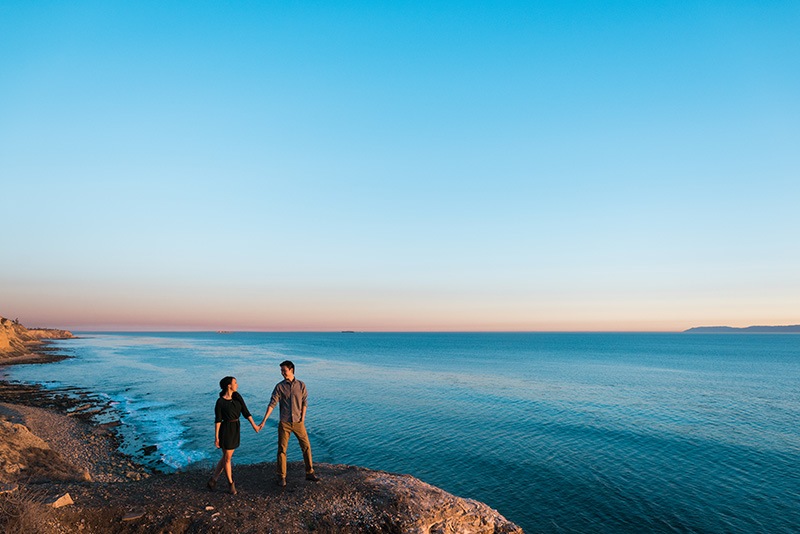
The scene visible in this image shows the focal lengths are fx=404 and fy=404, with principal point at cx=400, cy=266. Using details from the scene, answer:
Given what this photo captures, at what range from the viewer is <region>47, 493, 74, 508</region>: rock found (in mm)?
9898

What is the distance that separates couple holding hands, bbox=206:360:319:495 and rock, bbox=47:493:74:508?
3213 millimetres

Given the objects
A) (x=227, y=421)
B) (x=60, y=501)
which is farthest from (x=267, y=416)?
(x=60, y=501)

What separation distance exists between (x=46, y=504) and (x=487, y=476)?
1677 centimetres

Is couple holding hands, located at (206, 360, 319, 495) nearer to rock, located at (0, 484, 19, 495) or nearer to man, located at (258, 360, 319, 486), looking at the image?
man, located at (258, 360, 319, 486)

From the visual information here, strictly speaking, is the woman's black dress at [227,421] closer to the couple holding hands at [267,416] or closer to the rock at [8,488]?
the couple holding hands at [267,416]

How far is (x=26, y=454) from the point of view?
16359 millimetres

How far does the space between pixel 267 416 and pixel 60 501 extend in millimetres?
Result: 5151

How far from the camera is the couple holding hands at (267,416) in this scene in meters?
10.8

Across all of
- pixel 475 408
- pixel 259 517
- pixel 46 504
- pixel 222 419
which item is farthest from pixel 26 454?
pixel 475 408

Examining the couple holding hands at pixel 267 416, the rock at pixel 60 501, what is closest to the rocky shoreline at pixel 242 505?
the rock at pixel 60 501

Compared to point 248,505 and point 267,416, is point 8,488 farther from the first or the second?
point 267,416

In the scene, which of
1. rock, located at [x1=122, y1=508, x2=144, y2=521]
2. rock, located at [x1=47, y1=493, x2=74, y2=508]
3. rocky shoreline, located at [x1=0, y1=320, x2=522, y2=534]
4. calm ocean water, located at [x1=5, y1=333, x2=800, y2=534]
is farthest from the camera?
calm ocean water, located at [x1=5, y1=333, x2=800, y2=534]

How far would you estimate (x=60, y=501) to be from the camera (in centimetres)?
1002

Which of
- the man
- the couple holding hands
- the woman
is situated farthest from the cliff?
the woman
